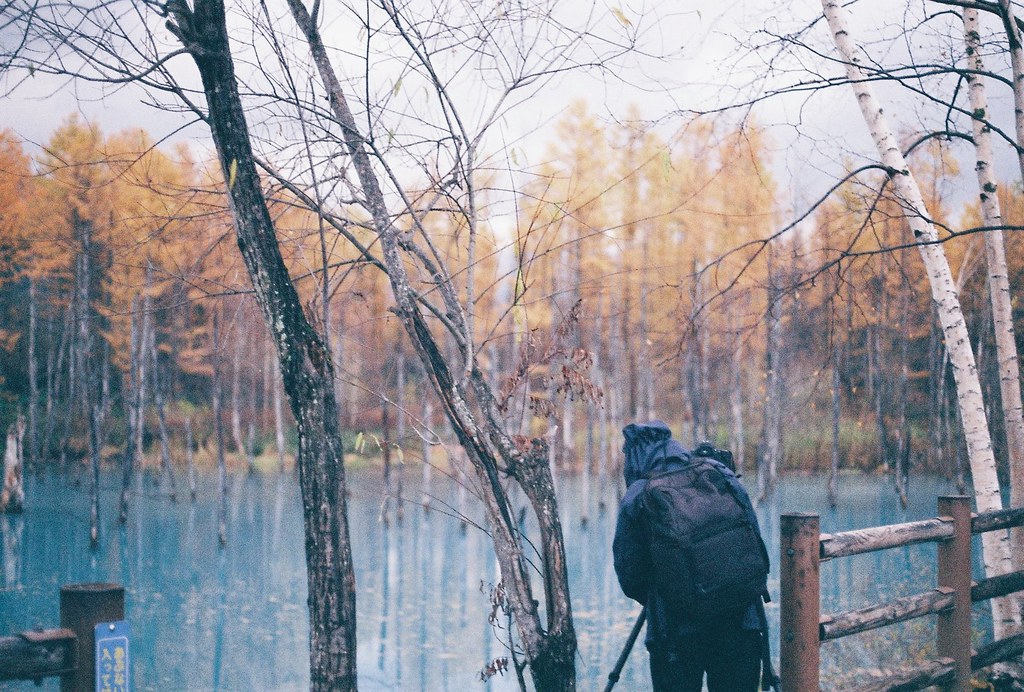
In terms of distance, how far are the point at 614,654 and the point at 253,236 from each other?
24.2 feet

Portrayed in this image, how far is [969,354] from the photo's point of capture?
586 centimetres

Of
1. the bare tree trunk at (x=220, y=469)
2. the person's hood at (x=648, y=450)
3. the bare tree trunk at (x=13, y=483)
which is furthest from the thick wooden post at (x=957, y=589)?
the bare tree trunk at (x=13, y=483)

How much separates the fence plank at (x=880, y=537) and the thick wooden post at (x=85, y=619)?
2.36 meters

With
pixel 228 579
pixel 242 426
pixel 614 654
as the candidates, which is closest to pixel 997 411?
pixel 614 654

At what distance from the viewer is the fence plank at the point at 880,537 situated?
11.5ft

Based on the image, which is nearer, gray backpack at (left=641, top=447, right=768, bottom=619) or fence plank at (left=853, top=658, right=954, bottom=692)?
gray backpack at (left=641, top=447, right=768, bottom=619)

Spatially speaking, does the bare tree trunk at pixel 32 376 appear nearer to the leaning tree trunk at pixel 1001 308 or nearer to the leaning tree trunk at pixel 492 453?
the leaning tree trunk at pixel 492 453

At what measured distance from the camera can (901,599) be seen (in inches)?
153

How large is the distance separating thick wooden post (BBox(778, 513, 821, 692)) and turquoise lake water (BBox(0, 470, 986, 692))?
154 centimetres

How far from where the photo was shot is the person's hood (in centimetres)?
342

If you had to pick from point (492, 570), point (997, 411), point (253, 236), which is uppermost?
point (253, 236)

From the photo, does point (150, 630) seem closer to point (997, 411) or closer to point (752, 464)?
point (997, 411)

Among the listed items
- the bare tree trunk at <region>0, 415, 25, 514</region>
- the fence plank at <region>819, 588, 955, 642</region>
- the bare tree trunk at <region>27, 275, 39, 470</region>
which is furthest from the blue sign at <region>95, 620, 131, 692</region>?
the bare tree trunk at <region>27, 275, 39, 470</region>

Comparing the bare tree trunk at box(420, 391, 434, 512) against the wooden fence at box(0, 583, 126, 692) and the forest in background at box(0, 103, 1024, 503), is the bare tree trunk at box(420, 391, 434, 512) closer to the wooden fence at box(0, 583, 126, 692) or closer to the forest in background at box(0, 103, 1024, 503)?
the forest in background at box(0, 103, 1024, 503)
